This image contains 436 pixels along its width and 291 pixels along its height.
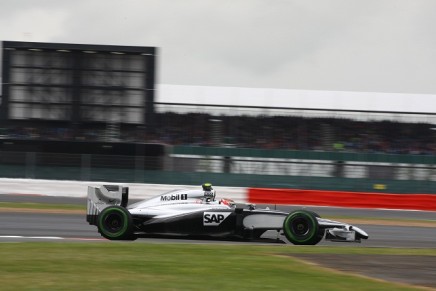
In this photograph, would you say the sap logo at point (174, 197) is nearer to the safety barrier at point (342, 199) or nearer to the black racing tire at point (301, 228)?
the black racing tire at point (301, 228)

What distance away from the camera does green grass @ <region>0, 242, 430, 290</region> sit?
24.5 feet

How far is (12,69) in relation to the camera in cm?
2505

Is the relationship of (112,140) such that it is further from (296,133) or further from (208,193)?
(208,193)

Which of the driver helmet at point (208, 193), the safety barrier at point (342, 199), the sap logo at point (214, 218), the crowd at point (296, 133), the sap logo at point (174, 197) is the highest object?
the crowd at point (296, 133)

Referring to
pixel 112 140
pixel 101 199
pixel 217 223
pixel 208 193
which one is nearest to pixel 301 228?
pixel 217 223

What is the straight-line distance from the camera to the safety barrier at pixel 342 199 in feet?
80.8

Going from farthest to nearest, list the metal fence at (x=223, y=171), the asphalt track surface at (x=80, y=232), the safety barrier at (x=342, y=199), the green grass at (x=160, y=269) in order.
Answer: the metal fence at (x=223, y=171)
the safety barrier at (x=342, y=199)
the asphalt track surface at (x=80, y=232)
the green grass at (x=160, y=269)

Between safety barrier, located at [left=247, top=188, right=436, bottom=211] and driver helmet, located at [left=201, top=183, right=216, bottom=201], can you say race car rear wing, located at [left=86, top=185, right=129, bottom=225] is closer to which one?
driver helmet, located at [left=201, top=183, right=216, bottom=201]

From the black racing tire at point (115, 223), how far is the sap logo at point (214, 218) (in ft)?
4.04

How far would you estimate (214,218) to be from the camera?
12.4 metres

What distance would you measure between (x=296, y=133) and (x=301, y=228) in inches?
732

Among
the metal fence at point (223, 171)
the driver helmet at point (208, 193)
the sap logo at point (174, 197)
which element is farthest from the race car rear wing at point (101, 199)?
the metal fence at point (223, 171)

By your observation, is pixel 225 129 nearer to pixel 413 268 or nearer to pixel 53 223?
pixel 53 223

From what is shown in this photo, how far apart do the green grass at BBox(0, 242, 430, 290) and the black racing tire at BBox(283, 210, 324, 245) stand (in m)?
1.03
